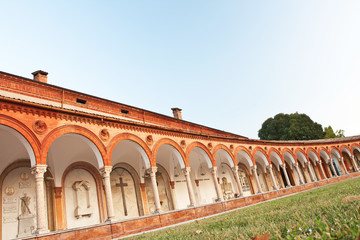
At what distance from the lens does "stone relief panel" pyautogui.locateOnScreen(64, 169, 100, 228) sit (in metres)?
12.5

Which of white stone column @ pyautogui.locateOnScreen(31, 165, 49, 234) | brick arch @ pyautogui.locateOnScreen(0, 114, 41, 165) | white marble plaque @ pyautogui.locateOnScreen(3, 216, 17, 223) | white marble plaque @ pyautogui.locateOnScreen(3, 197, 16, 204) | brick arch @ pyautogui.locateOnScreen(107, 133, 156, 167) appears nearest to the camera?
white stone column @ pyautogui.locateOnScreen(31, 165, 49, 234)

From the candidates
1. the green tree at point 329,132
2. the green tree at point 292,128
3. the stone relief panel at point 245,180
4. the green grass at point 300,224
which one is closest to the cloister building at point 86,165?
the stone relief panel at point 245,180

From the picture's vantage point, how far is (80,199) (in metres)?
13.0

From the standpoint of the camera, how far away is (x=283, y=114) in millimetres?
47500

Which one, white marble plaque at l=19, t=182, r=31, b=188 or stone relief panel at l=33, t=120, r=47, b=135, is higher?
stone relief panel at l=33, t=120, r=47, b=135

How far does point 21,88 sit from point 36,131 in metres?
4.89

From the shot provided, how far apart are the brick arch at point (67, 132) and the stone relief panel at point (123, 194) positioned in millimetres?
4857

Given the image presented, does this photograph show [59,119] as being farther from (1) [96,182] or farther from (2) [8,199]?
(1) [96,182]

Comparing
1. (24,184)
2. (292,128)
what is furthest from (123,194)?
(292,128)

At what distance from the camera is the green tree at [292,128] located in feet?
144

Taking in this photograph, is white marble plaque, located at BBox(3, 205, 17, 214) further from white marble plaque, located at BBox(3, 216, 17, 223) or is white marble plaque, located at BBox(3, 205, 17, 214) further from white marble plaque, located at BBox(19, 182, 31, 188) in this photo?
white marble plaque, located at BBox(19, 182, 31, 188)

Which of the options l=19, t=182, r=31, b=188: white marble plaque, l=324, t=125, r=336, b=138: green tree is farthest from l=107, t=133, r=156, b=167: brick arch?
l=324, t=125, r=336, b=138: green tree

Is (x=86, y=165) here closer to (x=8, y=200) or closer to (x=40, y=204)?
(x=8, y=200)

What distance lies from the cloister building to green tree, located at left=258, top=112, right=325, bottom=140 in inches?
1090
